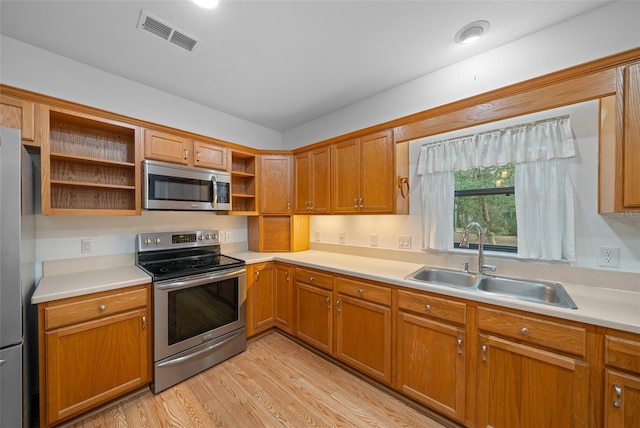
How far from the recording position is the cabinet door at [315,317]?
7.43 ft

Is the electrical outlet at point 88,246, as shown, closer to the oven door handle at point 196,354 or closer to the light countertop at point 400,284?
the light countertop at point 400,284

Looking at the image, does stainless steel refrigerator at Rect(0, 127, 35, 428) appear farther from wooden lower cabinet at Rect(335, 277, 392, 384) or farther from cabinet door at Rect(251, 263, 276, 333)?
wooden lower cabinet at Rect(335, 277, 392, 384)

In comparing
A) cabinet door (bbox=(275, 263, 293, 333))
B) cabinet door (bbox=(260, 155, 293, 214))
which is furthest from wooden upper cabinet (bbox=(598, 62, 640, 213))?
cabinet door (bbox=(260, 155, 293, 214))

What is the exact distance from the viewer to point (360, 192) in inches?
94.5

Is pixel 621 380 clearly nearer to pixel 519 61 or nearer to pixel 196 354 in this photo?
pixel 519 61

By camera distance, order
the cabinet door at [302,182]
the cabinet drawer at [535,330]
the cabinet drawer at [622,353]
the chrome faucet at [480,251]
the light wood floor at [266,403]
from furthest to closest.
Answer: the cabinet door at [302,182] → the chrome faucet at [480,251] → the light wood floor at [266,403] → the cabinet drawer at [535,330] → the cabinet drawer at [622,353]

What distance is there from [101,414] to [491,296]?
2.69m

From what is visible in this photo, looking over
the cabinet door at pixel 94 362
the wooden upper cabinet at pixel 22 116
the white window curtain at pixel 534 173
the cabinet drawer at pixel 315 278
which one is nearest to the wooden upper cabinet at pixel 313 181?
the cabinet drawer at pixel 315 278

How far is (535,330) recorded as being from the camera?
128 centimetres

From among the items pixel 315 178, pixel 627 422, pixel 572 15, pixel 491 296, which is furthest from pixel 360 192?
pixel 627 422

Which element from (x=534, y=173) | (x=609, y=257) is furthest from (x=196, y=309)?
(x=609, y=257)

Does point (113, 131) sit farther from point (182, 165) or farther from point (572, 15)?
point (572, 15)

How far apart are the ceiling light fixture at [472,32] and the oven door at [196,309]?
2602 mm

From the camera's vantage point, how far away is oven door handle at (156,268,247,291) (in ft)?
6.24
